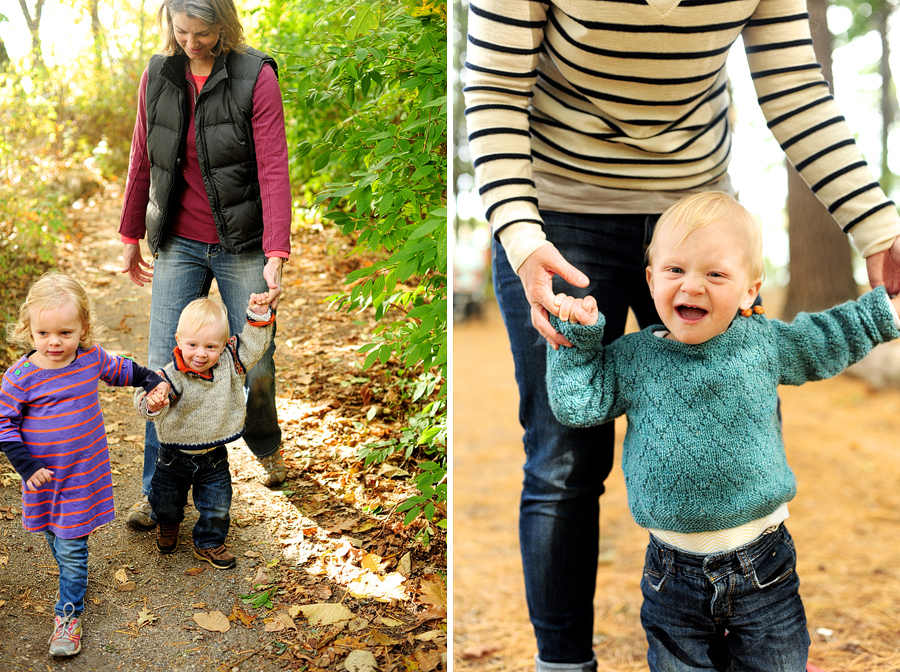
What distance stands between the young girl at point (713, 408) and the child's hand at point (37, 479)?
1167mm

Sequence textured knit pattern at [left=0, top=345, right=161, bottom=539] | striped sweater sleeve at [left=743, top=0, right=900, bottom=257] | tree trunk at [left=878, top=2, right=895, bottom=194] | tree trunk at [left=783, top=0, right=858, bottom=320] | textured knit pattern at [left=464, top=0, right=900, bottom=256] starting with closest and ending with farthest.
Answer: textured knit pattern at [left=464, top=0, right=900, bottom=256] → striped sweater sleeve at [left=743, top=0, right=900, bottom=257] → textured knit pattern at [left=0, top=345, right=161, bottom=539] → tree trunk at [left=783, top=0, right=858, bottom=320] → tree trunk at [left=878, top=2, right=895, bottom=194]

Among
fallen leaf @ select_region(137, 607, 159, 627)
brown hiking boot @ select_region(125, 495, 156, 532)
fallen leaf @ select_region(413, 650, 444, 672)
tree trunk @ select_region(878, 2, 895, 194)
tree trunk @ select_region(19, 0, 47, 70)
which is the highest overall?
tree trunk @ select_region(878, 2, 895, 194)

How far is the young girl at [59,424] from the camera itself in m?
1.68

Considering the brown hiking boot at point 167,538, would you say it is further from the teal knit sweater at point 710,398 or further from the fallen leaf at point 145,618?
the teal knit sweater at point 710,398

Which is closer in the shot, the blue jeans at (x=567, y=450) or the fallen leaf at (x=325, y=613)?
the blue jeans at (x=567, y=450)

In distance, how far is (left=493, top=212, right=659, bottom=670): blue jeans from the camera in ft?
5.45

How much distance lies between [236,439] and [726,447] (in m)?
1.29

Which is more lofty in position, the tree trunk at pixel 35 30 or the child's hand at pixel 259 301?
the tree trunk at pixel 35 30

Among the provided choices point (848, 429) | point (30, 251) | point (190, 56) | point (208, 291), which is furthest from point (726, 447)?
point (848, 429)

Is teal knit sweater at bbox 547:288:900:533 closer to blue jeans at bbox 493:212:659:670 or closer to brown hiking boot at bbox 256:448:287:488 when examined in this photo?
blue jeans at bbox 493:212:659:670

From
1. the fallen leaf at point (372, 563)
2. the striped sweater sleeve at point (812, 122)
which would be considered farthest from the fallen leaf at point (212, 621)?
the striped sweater sleeve at point (812, 122)

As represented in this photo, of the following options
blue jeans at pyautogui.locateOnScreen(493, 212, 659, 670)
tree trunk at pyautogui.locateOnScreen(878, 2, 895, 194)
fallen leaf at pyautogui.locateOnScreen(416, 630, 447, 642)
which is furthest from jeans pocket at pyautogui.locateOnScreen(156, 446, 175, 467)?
tree trunk at pyautogui.locateOnScreen(878, 2, 895, 194)

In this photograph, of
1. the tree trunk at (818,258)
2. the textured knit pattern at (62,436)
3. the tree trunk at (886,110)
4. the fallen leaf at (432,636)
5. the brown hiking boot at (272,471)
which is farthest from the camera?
the tree trunk at (886,110)

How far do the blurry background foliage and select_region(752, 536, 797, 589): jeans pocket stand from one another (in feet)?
2.71
